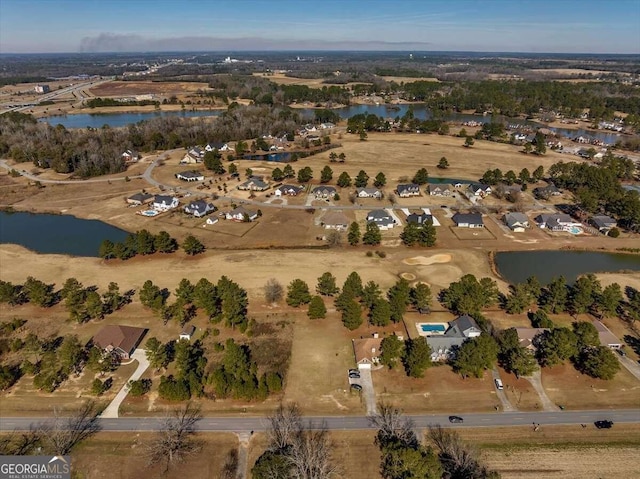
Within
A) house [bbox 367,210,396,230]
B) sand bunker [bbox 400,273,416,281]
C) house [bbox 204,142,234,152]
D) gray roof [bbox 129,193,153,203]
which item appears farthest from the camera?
house [bbox 204,142,234,152]

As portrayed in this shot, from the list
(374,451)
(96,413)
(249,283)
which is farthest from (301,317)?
(96,413)

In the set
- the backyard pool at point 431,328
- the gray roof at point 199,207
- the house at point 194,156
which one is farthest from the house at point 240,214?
the house at point 194,156

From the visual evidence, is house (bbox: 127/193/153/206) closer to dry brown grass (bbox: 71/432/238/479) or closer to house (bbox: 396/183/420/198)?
house (bbox: 396/183/420/198)

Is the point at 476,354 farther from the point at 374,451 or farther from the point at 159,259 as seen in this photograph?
the point at 159,259

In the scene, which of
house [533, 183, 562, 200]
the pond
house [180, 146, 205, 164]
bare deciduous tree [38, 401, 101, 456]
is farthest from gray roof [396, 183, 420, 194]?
the pond

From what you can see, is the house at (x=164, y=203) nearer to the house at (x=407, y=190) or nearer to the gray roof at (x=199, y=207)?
the gray roof at (x=199, y=207)

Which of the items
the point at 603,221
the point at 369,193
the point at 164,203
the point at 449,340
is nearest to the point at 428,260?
the point at 449,340

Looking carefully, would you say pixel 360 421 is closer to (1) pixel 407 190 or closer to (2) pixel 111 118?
(1) pixel 407 190
